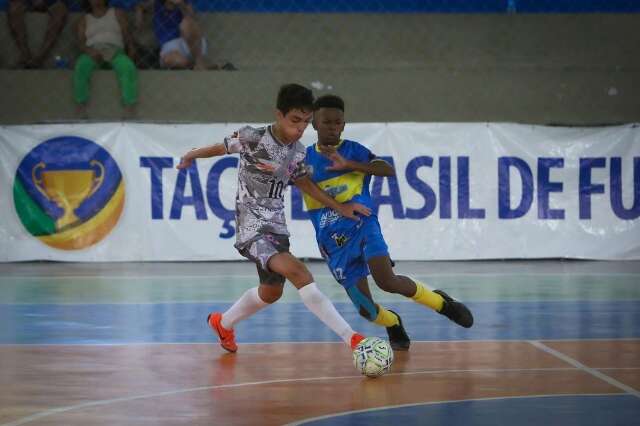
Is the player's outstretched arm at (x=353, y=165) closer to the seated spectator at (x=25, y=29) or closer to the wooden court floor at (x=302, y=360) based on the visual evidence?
the wooden court floor at (x=302, y=360)

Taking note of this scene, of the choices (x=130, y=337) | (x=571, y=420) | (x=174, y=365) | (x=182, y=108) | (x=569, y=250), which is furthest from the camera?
(x=182, y=108)

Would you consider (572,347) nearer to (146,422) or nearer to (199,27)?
(146,422)

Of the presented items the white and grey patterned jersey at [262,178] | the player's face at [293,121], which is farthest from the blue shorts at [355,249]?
the player's face at [293,121]

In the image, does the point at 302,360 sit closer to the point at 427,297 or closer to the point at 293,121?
the point at 427,297

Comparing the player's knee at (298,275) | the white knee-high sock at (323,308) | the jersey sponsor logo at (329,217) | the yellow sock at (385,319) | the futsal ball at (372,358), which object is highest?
the jersey sponsor logo at (329,217)

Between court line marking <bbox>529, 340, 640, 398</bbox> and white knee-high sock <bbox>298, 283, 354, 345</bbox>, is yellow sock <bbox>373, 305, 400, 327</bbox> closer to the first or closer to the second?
white knee-high sock <bbox>298, 283, 354, 345</bbox>

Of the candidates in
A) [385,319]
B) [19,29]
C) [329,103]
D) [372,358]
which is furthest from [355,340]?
[19,29]

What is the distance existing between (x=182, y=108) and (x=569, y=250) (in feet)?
17.5

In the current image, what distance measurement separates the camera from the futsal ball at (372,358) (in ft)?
21.8

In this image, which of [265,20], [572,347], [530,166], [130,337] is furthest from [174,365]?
[265,20]

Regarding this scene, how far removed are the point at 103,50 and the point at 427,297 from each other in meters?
8.55

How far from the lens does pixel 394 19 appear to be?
635 inches

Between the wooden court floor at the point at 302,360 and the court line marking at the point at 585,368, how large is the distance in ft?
0.04

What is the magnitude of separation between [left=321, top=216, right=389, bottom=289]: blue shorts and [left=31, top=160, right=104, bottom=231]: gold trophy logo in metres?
6.90
